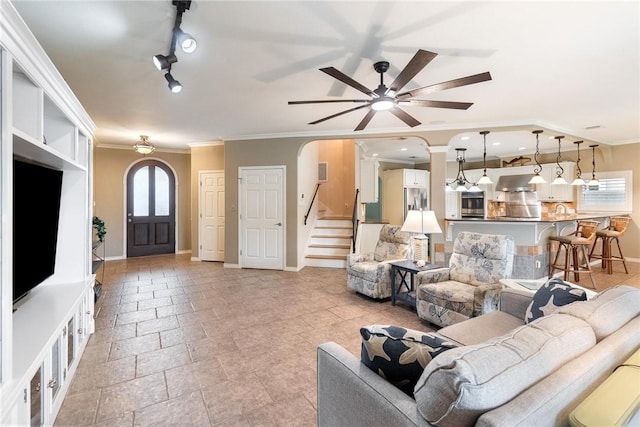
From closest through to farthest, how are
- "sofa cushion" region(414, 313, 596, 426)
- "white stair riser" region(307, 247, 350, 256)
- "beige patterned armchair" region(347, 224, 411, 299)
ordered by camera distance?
"sofa cushion" region(414, 313, 596, 426)
"beige patterned armchair" region(347, 224, 411, 299)
"white stair riser" region(307, 247, 350, 256)

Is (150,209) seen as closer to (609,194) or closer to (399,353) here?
(399,353)

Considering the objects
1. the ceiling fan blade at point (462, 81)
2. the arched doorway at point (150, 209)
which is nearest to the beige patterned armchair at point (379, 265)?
the ceiling fan blade at point (462, 81)

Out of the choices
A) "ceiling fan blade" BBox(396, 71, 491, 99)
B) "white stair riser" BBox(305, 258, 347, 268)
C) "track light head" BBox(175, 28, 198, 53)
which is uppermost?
"track light head" BBox(175, 28, 198, 53)

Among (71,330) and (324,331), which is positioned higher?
(71,330)

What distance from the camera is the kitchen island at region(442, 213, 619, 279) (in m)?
4.83

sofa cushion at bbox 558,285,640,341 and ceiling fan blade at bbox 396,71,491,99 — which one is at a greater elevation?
ceiling fan blade at bbox 396,71,491,99

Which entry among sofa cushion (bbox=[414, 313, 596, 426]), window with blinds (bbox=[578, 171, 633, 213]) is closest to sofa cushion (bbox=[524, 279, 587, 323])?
sofa cushion (bbox=[414, 313, 596, 426])

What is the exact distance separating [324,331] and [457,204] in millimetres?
7595

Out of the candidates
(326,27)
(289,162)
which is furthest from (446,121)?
(326,27)

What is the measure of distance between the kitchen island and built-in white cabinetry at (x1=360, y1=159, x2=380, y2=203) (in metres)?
2.62

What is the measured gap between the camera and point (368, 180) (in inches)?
300

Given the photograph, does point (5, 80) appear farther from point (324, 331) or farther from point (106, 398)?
point (324, 331)

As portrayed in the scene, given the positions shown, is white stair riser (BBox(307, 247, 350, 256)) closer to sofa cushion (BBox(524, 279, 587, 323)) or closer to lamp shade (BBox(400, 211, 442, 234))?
lamp shade (BBox(400, 211, 442, 234))

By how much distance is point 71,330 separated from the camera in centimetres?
230
